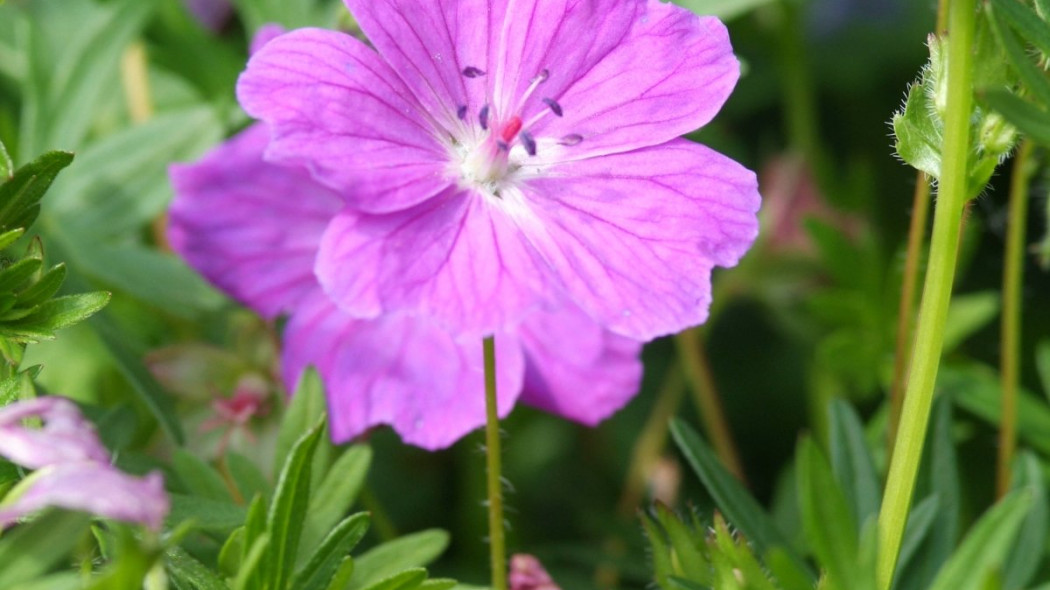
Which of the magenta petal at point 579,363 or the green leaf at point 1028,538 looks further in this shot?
the magenta petal at point 579,363

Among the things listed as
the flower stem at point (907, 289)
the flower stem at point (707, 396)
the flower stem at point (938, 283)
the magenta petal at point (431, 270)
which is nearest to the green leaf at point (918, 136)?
the flower stem at point (938, 283)

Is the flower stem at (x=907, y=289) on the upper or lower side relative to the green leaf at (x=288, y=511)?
upper

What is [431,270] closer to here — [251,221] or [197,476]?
[197,476]

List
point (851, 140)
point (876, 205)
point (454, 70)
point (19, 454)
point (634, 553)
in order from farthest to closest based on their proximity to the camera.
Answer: point (851, 140)
point (876, 205)
point (634, 553)
point (454, 70)
point (19, 454)

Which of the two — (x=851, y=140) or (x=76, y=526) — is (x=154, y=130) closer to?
(x=76, y=526)

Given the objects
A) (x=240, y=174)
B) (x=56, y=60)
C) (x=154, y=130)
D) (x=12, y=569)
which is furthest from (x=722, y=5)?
(x=12, y=569)

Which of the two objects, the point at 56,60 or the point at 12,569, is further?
the point at 56,60

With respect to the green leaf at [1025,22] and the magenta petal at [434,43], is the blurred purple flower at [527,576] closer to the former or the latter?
the magenta petal at [434,43]
